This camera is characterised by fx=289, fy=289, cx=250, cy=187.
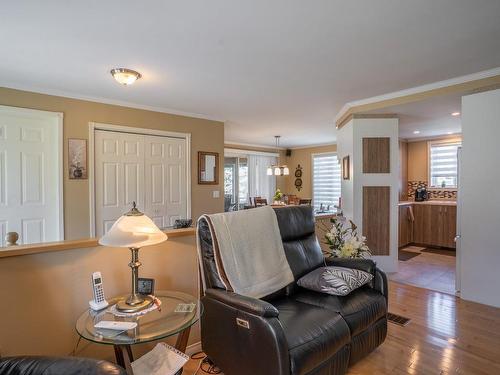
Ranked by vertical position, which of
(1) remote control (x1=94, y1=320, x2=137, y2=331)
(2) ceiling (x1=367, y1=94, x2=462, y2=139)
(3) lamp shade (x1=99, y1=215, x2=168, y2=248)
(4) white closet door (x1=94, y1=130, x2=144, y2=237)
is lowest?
(1) remote control (x1=94, y1=320, x2=137, y2=331)

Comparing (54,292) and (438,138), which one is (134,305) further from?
(438,138)

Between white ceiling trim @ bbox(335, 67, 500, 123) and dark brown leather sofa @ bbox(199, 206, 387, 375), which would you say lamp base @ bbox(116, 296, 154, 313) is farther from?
white ceiling trim @ bbox(335, 67, 500, 123)

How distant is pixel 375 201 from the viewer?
13.3 feet

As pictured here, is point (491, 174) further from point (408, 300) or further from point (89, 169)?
point (89, 169)

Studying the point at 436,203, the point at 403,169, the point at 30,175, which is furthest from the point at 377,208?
the point at 30,175

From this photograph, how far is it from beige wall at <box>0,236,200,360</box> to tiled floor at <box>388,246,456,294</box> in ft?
11.0

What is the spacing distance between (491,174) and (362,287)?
1.97 metres

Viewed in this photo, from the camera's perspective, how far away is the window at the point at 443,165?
583 cm

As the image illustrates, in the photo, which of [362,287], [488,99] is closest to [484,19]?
[488,99]

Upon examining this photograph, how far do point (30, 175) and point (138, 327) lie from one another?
291cm

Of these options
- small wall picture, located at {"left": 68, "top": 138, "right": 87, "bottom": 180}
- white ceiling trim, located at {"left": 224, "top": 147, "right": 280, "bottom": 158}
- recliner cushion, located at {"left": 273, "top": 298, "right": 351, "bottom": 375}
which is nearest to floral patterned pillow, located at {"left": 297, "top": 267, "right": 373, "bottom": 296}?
recliner cushion, located at {"left": 273, "top": 298, "right": 351, "bottom": 375}

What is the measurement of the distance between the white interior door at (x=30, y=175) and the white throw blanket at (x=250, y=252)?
8.55 ft

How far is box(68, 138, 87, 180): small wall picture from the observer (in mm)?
3574

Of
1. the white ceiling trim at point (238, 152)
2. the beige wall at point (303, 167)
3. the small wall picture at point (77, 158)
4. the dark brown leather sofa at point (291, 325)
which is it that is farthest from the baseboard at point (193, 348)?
the beige wall at point (303, 167)
